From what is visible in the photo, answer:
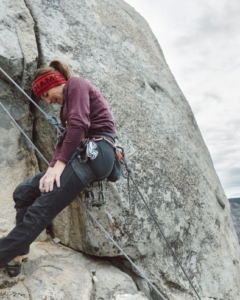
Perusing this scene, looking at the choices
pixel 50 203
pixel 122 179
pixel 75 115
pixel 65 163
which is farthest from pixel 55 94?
pixel 122 179

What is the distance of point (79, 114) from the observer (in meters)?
4.68

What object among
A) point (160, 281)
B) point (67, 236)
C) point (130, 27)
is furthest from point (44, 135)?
point (130, 27)

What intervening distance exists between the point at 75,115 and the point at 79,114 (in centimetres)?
5

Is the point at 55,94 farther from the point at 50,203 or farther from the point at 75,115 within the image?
the point at 50,203

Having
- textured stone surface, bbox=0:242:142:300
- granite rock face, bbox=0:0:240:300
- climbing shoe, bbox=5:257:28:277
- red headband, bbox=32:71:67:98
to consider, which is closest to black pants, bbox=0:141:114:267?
climbing shoe, bbox=5:257:28:277

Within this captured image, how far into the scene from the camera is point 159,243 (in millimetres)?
6789

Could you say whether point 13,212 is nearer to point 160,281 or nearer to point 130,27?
point 160,281

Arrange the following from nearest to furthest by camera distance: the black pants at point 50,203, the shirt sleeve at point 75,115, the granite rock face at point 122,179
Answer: the shirt sleeve at point 75,115
the black pants at point 50,203
the granite rock face at point 122,179

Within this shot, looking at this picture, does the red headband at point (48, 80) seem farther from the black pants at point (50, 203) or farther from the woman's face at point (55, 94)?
the black pants at point (50, 203)

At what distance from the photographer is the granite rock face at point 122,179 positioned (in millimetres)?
6250

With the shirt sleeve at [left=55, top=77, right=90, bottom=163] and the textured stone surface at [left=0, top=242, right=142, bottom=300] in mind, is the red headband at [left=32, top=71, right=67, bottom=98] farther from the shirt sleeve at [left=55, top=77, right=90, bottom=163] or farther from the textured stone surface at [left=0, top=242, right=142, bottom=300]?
the textured stone surface at [left=0, top=242, right=142, bottom=300]

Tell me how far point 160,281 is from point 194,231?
134cm

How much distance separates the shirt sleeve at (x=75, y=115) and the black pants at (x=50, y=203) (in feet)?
0.84

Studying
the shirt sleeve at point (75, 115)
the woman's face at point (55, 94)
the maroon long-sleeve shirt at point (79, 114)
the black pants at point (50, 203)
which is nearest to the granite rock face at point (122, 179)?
the black pants at point (50, 203)
